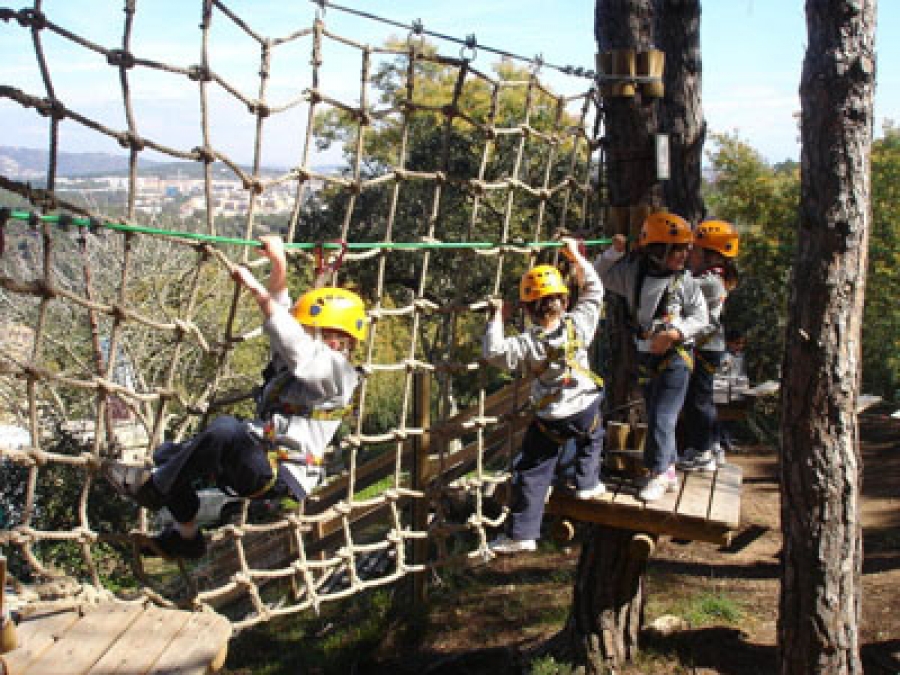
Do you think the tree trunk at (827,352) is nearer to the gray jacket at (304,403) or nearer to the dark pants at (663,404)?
the dark pants at (663,404)

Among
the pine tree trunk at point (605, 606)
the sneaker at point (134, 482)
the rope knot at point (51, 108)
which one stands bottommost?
the pine tree trunk at point (605, 606)

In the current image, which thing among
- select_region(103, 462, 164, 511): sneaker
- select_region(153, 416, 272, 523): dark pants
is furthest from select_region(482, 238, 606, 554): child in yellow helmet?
select_region(103, 462, 164, 511): sneaker

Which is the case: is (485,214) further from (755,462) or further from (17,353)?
(17,353)

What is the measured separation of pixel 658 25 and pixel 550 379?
6.58 feet

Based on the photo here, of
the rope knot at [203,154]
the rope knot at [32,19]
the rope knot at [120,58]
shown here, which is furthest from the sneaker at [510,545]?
the rope knot at [32,19]

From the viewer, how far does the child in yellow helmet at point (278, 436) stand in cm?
242

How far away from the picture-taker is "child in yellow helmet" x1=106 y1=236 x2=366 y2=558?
2.42 meters

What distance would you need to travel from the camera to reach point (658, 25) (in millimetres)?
4160

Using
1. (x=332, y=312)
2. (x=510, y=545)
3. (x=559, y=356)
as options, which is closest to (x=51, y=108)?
(x=332, y=312)

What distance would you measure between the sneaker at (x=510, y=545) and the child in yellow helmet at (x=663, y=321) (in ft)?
1.42

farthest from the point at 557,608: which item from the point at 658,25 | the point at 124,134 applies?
the point at 124,134

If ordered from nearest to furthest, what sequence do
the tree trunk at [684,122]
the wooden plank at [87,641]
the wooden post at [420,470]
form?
the wooden plank at [87,641]
the tree trunk at [684,122]
the wooden post at [420,470]

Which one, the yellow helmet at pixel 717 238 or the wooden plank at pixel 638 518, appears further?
the yellow helmet at pixel 717 238

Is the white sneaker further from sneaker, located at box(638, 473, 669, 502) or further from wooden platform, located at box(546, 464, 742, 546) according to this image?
sneaker, located at box(638, 473, 669, 502)
